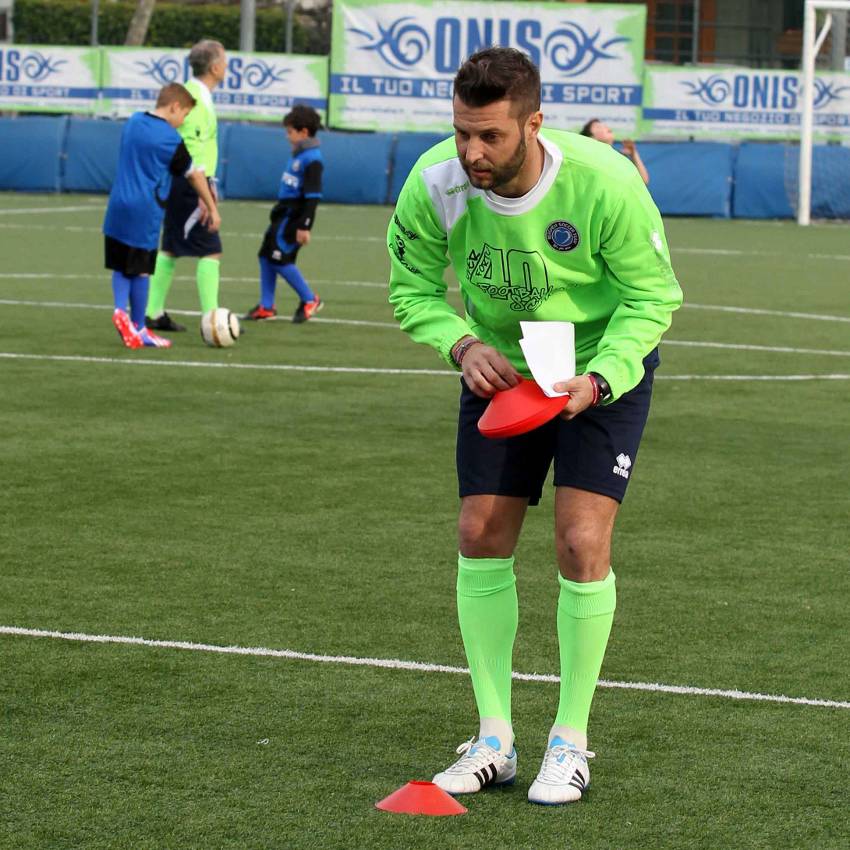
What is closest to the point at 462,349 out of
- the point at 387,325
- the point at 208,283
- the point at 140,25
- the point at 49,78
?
the point at 208,283

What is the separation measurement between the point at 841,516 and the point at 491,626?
4.05 m

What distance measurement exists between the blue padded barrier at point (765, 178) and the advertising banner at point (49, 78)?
500 inches

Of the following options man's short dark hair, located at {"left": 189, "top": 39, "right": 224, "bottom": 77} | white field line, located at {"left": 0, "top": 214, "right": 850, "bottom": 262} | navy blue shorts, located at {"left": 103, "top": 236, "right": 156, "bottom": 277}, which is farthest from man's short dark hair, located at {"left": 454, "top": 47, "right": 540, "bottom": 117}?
white field line, located at {"left": 0, "top": 214, "right": 850, "bottom": 262}

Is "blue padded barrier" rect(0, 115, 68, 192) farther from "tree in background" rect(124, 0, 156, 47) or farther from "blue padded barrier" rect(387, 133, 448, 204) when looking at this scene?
"tree in background" rect(124, 0, 156, 47)

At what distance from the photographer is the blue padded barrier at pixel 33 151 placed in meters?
37.4

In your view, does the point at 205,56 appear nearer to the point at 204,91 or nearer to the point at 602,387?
the point at 204,91

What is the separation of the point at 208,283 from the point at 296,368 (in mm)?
1890

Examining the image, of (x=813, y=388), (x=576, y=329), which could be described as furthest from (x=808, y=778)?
(x=813, y=388)

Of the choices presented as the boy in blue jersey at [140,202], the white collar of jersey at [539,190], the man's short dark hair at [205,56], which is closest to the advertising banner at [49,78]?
the man's short dark hair at [205,56]

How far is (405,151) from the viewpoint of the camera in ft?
120

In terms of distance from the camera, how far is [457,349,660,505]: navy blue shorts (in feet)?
16.9

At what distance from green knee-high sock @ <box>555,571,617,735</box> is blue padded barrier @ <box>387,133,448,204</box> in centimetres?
3139

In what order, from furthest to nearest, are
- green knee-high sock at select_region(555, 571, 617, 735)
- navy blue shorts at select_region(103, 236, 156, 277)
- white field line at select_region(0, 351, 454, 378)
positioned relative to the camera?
1. navy blue shorts at select_region(103, 236, 156, 277)
2. white field line at select_region(0, 351, 454, 378)
3. green knee-high sock at select_region(555, 571, 617, 735)

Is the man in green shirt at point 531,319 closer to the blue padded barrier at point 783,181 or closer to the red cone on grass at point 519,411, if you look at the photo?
the red cone on grass at point 519,411
